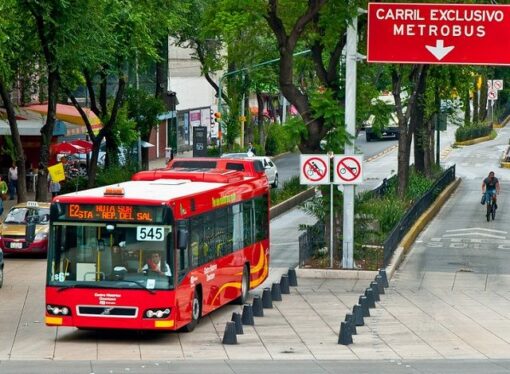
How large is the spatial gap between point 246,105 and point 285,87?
52176 mm

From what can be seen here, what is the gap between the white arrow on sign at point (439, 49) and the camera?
28.8 m

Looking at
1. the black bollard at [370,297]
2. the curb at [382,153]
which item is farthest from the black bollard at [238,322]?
the curb at [382,153]

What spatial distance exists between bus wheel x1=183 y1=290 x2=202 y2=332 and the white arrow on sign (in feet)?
31.0

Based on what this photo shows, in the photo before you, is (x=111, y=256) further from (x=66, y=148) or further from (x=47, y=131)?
(x=66, y=148)

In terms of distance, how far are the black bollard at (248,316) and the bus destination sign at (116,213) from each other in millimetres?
3082

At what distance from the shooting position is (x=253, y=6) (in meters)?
31.0

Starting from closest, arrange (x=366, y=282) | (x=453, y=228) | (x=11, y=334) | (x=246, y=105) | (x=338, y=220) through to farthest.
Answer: (x=11, y=334) < (x=366, y=282) < (x=338, y=220) < (x=453, y=228) < (x=246, y=105)

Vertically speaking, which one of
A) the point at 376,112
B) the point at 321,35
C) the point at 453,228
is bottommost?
the point at 453,228

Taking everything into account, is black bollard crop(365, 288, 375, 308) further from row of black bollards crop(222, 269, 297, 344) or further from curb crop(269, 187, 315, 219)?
curb crop(269, 187, 315, 219)

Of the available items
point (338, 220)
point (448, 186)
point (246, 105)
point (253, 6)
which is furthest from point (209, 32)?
point (246, 105)

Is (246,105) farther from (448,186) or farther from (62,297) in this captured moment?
(62,297)

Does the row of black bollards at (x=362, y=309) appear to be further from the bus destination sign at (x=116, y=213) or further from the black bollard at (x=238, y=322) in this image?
the bus destination sign at (x=116, y=213)

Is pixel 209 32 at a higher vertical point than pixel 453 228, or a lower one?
higher

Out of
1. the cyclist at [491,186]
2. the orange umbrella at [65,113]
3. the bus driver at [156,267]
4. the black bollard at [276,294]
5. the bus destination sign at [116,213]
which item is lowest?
the black bollard at [276,294]
